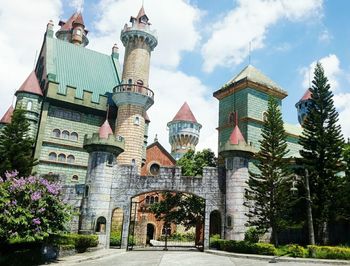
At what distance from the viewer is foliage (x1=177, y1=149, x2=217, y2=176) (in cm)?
3112

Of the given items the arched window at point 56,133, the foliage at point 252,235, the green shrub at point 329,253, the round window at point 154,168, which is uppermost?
the arched window at point 56,133

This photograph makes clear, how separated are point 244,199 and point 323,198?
5.17 metres

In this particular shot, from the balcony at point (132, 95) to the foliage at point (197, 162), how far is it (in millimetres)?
6571

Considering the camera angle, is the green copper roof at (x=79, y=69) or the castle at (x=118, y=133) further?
the green copper roof at (x=79, y=69)

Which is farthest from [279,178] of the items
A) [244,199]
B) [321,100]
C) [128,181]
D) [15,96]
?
[15,96]

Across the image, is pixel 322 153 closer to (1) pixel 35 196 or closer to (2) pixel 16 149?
(1) pixel 35 196

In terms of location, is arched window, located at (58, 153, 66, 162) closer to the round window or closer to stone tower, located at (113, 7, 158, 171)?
stone tower, located at (113, 7, 158, 171)

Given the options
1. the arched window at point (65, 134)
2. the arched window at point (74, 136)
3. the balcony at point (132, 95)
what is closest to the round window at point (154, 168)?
the balcony at point (132, 95)

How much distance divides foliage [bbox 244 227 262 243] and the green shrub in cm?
324

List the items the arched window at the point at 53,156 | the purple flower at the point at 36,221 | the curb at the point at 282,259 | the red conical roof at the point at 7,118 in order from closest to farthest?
the purple flower at the point at 36,221
the curb at the point at 282,259
the arched window at the point at 53,156
the red conical roof at the point at 7,118

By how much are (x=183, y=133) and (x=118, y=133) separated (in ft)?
84.4

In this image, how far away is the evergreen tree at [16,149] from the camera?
22450mm

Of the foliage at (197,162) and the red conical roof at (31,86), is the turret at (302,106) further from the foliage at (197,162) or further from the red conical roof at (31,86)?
the red conical roof at (31,86)

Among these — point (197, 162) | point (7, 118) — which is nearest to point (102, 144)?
point (197, 162)
